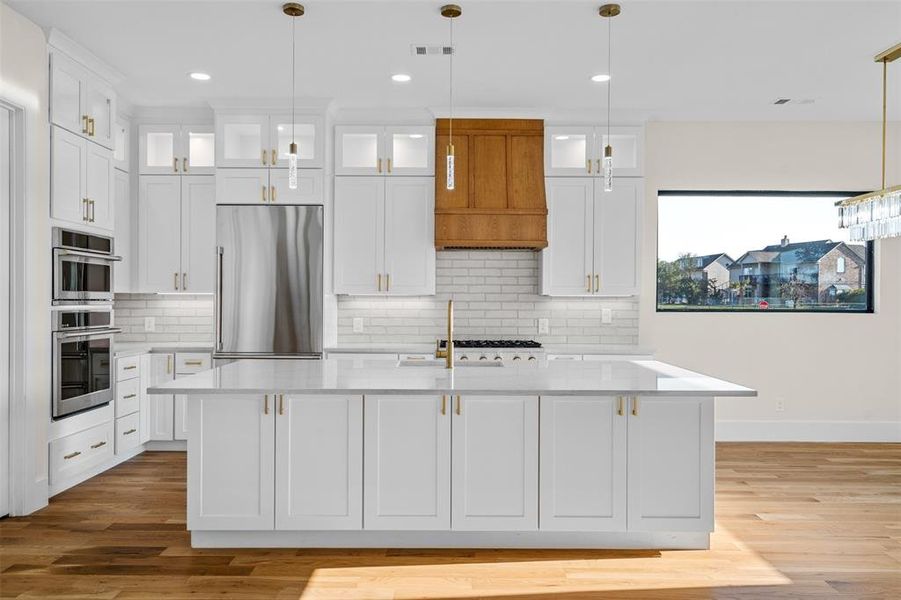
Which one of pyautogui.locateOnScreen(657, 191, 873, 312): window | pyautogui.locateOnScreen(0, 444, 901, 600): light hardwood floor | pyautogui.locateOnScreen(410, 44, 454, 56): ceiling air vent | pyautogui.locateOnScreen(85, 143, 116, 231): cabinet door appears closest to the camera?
pyautogui.locateOnScreen(0, 444, 901, 600): light hardwood floor

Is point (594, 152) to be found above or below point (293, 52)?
below

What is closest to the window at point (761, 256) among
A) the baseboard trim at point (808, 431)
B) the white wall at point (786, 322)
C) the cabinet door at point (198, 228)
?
the white wall at point (786, 322)

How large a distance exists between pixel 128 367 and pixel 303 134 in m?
2.24

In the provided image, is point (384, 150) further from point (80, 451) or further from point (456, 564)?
point (456, 564)

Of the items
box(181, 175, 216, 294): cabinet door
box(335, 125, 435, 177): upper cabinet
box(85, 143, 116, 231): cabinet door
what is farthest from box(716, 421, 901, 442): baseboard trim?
box(85, 143, 116, 231): cabinet door

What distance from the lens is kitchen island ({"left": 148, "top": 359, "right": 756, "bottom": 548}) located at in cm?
309

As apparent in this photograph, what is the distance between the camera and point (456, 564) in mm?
3016

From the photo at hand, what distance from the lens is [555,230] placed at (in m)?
5.45

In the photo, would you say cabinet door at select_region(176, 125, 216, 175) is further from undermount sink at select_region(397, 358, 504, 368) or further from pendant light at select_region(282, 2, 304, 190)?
undermount sink at select_region(397, 358, 504, 368)

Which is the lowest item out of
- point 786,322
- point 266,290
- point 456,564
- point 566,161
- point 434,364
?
point 456,564

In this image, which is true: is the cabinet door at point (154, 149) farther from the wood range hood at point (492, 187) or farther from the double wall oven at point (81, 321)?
the wood range hood at point (492, 187)

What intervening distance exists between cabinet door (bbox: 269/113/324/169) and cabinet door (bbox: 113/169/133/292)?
1.23 metres

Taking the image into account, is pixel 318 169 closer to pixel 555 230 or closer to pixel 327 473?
pixel 555 230

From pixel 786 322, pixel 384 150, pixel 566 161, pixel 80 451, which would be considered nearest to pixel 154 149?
pixel 384 150
